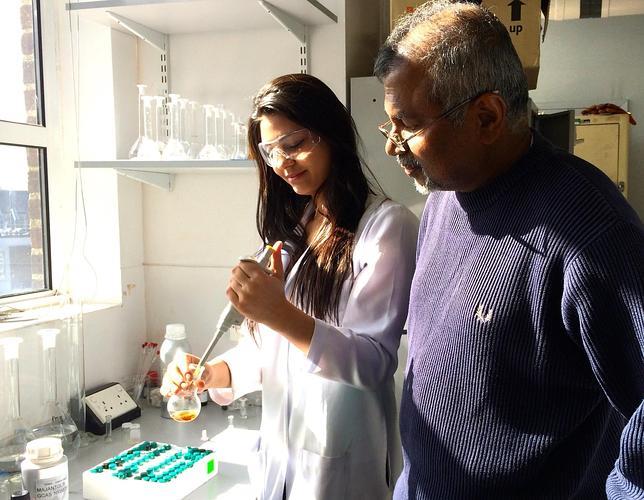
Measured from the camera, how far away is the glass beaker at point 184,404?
1339 millimetres

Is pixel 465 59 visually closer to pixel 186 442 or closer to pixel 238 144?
pixel 238 144

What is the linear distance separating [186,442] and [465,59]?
1.39 meters

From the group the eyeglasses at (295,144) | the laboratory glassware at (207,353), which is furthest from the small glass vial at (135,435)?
the eyeglasses at (295,144)

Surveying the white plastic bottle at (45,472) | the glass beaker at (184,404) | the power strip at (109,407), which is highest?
the glass beaker at (184,404)

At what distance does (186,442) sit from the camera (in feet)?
6.01

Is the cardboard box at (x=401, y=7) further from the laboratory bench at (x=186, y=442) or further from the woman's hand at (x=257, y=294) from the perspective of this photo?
the laboratory bench at (x=186, y=442)

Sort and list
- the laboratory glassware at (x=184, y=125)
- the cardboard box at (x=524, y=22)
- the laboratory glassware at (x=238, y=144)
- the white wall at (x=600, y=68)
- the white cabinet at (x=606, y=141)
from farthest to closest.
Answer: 1. the white wall at (x=600, y=68)
2. the white cabinet at (x=606, y=141)
3. the laboratory glassware at (x=184, y=125)
4. the laboratory glassware at (x=238, y=144)
5. the cardboard box at (x=524, y=22)

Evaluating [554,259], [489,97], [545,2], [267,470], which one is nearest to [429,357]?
[554,259]

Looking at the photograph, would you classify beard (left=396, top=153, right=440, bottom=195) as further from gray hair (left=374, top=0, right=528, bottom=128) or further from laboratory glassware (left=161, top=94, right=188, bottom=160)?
laboratory glassware (left=161, top=94, right=188, bottom=160)

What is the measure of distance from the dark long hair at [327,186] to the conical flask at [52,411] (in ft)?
3.14

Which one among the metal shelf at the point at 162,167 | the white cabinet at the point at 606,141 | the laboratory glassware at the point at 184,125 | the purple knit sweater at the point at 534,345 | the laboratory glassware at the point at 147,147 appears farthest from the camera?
the white cabinet at the point at 606,141

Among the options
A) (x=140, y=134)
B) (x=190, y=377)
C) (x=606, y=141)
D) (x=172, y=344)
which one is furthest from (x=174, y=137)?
(x=606, y=141)

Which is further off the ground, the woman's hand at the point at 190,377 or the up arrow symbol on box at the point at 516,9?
the up arrow symbol on box at the point at 516,9

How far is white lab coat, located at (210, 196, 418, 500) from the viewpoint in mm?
1146
